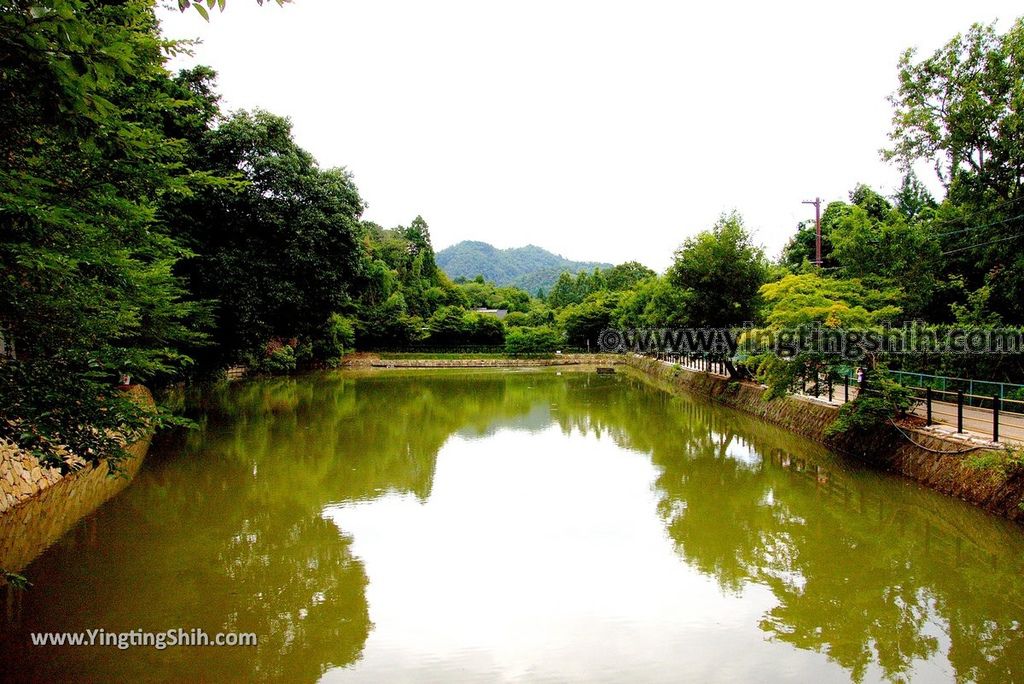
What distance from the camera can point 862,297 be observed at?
11.5 metres

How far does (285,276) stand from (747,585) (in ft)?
43.9

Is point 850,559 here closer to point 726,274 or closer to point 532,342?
point 726,274

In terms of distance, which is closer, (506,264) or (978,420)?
(978,420)

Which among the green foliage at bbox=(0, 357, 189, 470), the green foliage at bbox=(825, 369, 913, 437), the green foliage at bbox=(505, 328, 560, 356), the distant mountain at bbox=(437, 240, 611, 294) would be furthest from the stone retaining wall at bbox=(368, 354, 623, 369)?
the distant mountain at bbox=(437, 240, 611, 294)

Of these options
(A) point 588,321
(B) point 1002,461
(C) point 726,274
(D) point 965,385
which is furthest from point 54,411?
(A) point 588,321

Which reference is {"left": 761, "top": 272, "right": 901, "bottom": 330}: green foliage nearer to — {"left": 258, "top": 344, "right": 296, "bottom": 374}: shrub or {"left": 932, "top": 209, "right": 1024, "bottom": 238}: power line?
{"left": 932, "top": 209, "right": 1024, "bottom": 238}: power line

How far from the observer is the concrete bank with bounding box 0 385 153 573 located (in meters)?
6.45

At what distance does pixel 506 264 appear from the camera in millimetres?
138375

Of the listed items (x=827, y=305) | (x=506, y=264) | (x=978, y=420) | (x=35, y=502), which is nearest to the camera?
(x=35, y=502)

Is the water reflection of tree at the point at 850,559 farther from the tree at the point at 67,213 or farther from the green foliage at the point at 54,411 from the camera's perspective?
the tree at the point at 67,213

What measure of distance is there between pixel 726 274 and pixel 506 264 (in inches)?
4743

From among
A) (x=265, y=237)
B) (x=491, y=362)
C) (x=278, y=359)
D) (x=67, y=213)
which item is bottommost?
(x=491, y=362)

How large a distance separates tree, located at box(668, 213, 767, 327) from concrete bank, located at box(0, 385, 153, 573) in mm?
15688

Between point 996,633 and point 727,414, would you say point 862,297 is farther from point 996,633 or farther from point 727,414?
point 996,633
